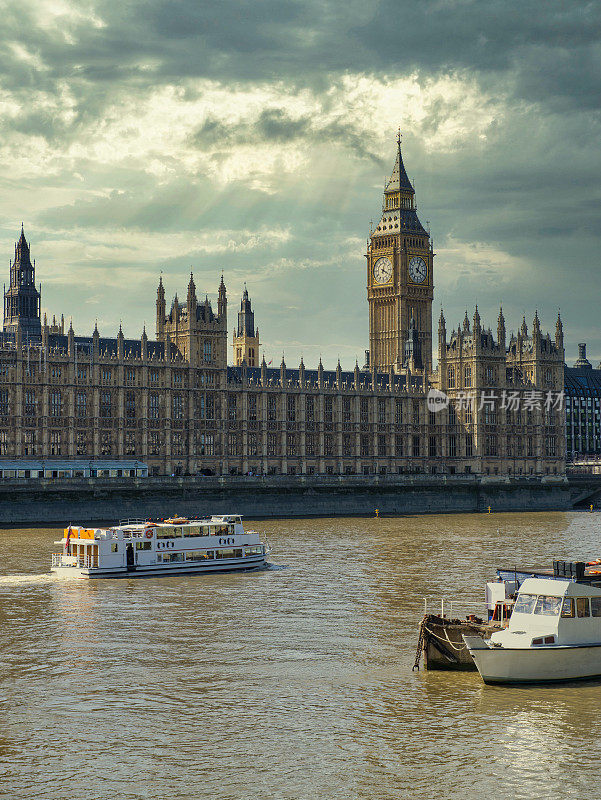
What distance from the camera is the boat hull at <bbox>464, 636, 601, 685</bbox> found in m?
40.3

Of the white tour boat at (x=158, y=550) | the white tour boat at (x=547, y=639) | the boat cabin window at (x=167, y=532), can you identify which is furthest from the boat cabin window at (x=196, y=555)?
the white tour boat at (x=547, y=639)

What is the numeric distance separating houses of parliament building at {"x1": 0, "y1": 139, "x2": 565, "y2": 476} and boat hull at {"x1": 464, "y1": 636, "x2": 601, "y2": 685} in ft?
365

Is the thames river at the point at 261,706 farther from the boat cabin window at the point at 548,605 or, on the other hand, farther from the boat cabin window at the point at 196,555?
the boat cabin window at the point at 196,555

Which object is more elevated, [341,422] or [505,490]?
[341,422]

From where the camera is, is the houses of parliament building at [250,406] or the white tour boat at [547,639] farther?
the houses of parliament building at [250,406]

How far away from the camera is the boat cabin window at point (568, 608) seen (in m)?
41.6

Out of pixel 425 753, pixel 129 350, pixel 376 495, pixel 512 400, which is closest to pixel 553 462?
pixel 512 400

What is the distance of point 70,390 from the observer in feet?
483

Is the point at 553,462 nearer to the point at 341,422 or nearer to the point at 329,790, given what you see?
the point at 341,422

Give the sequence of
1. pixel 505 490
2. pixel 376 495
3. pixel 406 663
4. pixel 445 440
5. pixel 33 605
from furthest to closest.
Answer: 1. pixel 445 440
2. pixel 505 490
3. pixel 376 495
4. pixel 33 605
5. pixel 406 663

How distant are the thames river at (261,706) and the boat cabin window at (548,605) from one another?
2820 millimetres

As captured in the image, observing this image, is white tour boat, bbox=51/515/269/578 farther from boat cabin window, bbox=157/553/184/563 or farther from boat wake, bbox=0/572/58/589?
boat wake, bbox=0/572/58/589

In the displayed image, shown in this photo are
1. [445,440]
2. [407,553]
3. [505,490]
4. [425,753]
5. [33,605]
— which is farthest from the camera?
[445,440]

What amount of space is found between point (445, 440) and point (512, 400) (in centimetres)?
1383
